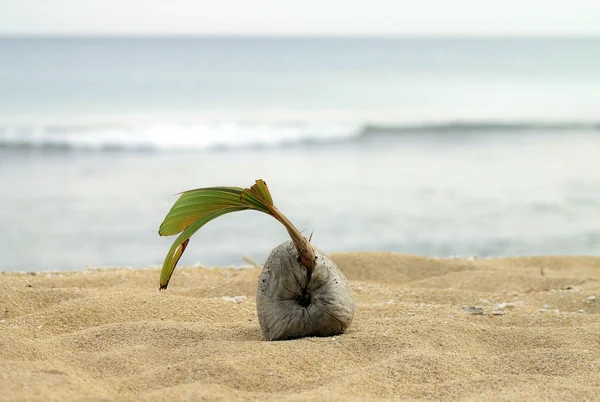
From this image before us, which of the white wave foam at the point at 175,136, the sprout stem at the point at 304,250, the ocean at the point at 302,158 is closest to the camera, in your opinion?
the sprout stem at the point at 304,250

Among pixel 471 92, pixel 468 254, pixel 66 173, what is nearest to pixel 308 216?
pixel 468 254

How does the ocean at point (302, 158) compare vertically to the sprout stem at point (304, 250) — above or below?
above

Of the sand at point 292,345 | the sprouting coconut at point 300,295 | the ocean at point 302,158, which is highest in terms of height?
the ocean at point 302,158

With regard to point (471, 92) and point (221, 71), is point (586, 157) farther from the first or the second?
point (221, 71)

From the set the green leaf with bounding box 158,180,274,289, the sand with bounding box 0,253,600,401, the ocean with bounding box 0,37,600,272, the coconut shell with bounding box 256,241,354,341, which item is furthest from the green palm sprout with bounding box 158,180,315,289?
the ocean with bounding box 0,37,600,272

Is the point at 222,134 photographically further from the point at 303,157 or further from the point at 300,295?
the point at 300,295

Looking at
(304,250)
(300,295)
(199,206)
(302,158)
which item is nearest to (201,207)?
Answer: (199,206)

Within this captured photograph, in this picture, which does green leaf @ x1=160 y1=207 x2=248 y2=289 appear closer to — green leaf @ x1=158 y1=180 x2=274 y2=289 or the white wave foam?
green leaf @ x1=158 y1=180 x2=274 y2=289

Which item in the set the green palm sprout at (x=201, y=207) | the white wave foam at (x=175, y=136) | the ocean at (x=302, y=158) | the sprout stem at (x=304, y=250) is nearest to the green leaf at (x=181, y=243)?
the green palm sprout at (x=201, y=207)

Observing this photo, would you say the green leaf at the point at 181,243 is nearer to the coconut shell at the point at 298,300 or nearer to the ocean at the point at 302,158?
the coconut shell at the point at 298,300
